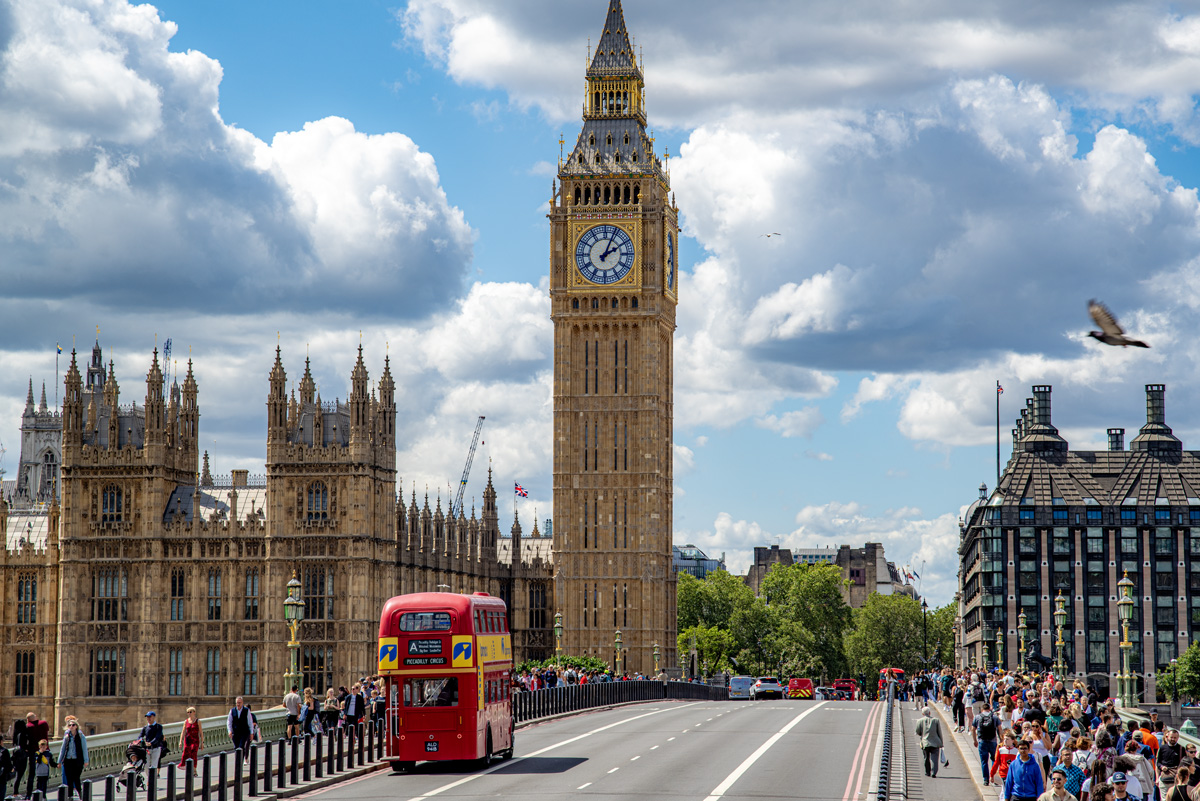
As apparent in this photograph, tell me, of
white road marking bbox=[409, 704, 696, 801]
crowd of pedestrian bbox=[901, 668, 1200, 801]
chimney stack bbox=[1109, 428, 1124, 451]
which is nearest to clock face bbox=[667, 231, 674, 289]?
chimney stack bbox=[1109, 428, 1124, 451]

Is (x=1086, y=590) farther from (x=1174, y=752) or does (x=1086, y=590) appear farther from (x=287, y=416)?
(x=1174, y=752)

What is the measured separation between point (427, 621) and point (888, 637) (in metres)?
152

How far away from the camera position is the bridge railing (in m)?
58.2

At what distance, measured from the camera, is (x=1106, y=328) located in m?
22.2

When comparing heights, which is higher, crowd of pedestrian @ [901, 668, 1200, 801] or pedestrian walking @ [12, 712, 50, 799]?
crowd of pedestrian @ [901, 668, 1200, 801]

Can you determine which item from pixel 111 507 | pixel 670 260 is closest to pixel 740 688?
pixel 111 507

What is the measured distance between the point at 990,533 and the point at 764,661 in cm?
2730

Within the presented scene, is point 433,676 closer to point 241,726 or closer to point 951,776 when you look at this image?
point 241,726

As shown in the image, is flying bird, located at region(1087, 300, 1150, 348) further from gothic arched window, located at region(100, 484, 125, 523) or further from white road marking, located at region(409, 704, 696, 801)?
gothic arched window, located at region(100, 484, 125, 523)

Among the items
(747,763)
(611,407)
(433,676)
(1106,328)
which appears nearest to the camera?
(1106,328)

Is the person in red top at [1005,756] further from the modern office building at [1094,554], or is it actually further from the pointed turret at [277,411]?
the modern office building at [1094,554]

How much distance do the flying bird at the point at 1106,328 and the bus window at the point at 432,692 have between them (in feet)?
64.4

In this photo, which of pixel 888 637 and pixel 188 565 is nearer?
pixel 188 565

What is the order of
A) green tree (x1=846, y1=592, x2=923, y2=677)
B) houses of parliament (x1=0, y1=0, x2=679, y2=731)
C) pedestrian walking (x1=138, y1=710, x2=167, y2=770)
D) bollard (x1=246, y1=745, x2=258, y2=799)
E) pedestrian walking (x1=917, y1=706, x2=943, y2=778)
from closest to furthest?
bollard (x1=246, y1=745, x2=258, y2=799) → pedestrian walking (x1=138, y1=710, x2=167, y2=770) → pedestrian walking (x1=917, y1=706, x2=943, y2=778) → houses of parliament (x1=0, y1=0, x2=679, y2=731) → green tree (x1=846, y1=592, x2=923, y2=677)
